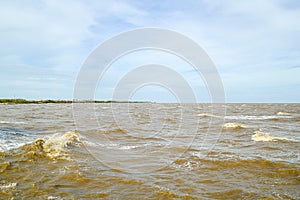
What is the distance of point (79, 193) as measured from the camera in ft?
19.0

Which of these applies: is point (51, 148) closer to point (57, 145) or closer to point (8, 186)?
point (57, 145)

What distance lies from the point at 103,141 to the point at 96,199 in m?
7.74

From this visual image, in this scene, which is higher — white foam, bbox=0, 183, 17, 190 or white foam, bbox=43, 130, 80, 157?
white foam, bbox=43, 130, 80, 157

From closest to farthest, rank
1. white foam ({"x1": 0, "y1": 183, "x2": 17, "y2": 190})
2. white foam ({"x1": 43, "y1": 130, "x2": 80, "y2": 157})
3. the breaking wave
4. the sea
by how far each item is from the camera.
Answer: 1. white foam ({"x1": 0, "y1": 183, "x2": 17, "y2": 190})
2. the sea
3. the breaking wave
4. white foam ({"x1": 43, "y1": 130, "x2": 80, "y2": 157})

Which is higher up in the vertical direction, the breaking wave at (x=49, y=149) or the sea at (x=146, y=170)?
the breaking wave at (x=49, y=149)

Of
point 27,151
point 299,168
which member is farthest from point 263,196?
point 27,151

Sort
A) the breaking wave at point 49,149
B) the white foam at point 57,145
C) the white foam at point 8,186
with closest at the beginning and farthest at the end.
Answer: the white foam at point 8,186, the breaking wave at point 49,149, the white foam at point 57,145

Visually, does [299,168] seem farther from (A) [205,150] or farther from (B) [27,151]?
(B) [27,151]

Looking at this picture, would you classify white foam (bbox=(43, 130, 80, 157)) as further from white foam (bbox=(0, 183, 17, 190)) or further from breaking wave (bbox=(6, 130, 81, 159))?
white foam (bbox=(0, 183, 17, 190))

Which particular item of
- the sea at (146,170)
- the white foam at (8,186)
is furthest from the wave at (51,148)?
the white foam at (8,186)

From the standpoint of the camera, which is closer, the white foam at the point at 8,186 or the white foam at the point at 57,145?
the white foam at the point at 8,186

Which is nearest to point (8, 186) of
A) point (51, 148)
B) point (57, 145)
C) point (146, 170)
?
point (146, 170)

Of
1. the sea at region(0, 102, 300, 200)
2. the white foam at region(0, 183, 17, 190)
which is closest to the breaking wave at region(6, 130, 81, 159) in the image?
the sea at region(0, 102, 300, 200)

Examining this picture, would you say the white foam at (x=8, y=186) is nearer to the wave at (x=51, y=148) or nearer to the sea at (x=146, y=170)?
the sea at (x=146, y=170)
